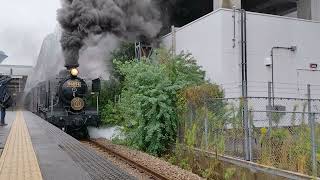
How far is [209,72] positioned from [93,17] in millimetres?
6331

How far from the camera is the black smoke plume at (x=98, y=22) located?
21406 mm

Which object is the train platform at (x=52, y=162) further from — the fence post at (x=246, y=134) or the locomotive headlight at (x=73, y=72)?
the locomotive headlight at (x=73, y=72)

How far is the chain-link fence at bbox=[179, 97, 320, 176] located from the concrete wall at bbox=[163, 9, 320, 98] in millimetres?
4818

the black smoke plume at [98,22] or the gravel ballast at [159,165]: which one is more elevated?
the black smoke plume at [98,22]

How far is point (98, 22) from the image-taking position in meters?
22.0

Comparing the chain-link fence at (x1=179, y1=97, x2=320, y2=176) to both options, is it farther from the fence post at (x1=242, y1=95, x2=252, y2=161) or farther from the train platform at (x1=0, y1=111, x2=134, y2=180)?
the train platform at (x1=0, y1=111, x2=134, y2=180)

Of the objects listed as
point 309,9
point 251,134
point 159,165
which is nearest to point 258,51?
point 309,9

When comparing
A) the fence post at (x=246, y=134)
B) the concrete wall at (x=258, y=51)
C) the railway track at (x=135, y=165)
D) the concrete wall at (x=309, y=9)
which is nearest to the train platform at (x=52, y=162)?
the railway track at (x=135, y=165)

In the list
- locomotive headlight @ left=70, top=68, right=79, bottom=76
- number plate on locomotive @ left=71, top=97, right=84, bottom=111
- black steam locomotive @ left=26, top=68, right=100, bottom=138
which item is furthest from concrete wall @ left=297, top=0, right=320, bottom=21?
number plate on locomotive @ left=71, top=97, right=84, bottom=111

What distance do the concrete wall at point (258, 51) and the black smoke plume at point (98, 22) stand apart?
371 centimetres

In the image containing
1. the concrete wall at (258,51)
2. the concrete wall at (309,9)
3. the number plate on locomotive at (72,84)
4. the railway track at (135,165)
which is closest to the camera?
the railway track at (135,165)

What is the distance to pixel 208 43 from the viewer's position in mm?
19812

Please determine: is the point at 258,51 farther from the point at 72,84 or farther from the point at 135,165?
the point at 135,165

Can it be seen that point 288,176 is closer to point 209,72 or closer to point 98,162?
point 98,162
